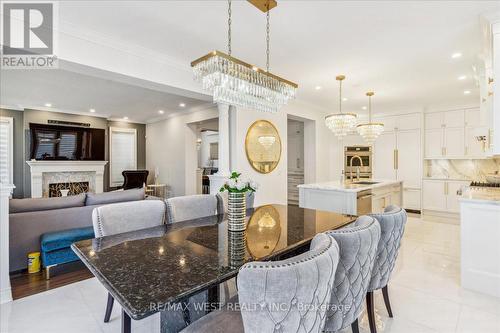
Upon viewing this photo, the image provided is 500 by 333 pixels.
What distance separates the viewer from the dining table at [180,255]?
100 centimetres

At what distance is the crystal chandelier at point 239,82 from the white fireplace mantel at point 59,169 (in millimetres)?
6200

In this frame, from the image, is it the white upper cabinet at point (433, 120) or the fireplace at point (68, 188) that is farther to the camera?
the fireplace at point (68, 188)

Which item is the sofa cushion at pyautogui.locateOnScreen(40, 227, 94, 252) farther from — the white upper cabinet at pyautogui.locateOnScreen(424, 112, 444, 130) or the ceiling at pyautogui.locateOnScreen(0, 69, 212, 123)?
the white upper cabinet at pyautogui.locateOnScreen(424, 112, 444, 130)

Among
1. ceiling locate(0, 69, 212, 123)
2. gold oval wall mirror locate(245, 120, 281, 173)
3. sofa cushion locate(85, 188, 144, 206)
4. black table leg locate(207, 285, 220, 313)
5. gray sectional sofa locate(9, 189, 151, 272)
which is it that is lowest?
black table leg locate(207, 285, 220, 313)

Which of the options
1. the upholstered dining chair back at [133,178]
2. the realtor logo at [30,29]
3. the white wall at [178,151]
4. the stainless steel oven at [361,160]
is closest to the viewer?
A: the realtor logo at [30,29]

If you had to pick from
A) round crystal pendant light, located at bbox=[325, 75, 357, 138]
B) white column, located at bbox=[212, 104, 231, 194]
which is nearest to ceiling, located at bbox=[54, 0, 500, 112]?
round crystal pendant light, located at bbox=[325, 75, 357, 138]

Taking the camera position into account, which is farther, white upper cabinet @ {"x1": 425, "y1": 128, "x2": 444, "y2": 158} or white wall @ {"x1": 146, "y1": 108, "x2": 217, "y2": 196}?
white wall @ {"x1": 146, "y1": 108, "x2": 217, "y2": 196}

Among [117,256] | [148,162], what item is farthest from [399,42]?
[148,162]

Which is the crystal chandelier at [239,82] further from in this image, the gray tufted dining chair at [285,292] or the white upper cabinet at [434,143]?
the white upper cabinet at [434,143]

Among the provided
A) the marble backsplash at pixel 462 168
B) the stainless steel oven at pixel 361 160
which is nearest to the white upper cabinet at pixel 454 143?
the marble backsplash at pixel 462 168

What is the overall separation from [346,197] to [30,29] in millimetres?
4062

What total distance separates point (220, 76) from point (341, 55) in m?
2.02

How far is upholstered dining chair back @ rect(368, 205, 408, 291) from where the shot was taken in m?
1.72

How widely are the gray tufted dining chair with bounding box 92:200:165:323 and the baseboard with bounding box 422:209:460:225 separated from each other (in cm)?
609
